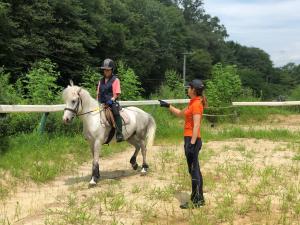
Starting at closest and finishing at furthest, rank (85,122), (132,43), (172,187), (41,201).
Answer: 1. (41,201)
2. (172,187)
3. (85,122)
4. (132,43)

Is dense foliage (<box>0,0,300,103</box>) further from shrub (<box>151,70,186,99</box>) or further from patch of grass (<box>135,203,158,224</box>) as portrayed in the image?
patch of grass (<box>135,203,158,224</box>)

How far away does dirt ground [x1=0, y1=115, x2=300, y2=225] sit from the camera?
6.70 meters

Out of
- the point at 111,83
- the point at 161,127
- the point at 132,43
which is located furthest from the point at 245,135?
the point at 132,43

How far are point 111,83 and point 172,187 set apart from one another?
2500 millimetres

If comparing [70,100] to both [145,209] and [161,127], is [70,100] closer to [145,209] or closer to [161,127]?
[145,209]

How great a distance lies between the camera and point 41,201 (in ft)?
25.7

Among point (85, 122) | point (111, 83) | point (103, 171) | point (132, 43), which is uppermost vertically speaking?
point (132, 43)

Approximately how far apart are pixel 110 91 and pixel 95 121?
71cm

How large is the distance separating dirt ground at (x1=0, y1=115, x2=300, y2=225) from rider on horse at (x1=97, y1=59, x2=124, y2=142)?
4.08 feet

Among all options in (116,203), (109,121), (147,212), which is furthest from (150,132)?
(147,212)

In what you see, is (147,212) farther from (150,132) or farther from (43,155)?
(43,155)

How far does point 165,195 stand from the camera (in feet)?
26.0

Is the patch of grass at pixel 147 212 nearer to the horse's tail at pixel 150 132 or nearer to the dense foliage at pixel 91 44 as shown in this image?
the horse's tail at pixel 150 132

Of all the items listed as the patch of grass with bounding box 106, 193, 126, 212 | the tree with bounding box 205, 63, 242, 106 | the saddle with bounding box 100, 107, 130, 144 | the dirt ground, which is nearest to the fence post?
the dirt ground
